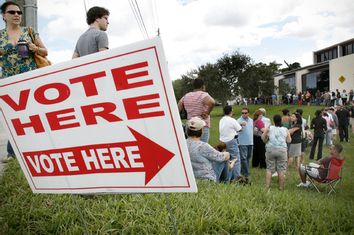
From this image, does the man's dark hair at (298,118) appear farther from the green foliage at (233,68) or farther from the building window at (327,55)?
the building window at (327,55)

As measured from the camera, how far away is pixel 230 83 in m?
42.9

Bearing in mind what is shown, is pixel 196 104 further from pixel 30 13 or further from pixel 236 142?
pixel 30 13

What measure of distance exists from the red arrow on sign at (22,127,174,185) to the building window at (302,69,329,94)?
42.1 metres

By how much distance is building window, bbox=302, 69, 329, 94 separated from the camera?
42.1m

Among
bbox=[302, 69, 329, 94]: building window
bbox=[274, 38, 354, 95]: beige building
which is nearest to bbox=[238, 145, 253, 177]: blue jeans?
bbox=[274, 38, 354, 95]: beige building

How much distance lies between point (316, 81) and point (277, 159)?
4042cm

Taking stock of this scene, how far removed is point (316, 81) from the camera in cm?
4438

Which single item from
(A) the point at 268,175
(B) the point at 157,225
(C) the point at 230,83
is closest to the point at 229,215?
(B) the point at 157,225

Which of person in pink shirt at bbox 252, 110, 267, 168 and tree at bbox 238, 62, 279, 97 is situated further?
tree at bbox 238, 62, 279, 97

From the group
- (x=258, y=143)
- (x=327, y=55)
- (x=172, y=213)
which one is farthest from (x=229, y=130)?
(x=327, y=55)

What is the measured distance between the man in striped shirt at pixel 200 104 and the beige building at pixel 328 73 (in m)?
28.0

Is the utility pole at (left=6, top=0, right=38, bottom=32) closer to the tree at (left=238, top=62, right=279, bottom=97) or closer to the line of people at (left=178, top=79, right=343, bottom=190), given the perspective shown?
the line of people at (left=178, top=79, right=343, bottom=190)

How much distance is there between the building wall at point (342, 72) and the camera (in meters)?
35.1

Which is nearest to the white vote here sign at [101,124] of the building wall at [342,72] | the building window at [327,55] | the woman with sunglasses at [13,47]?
the woman with sunglasses at [13,47]
